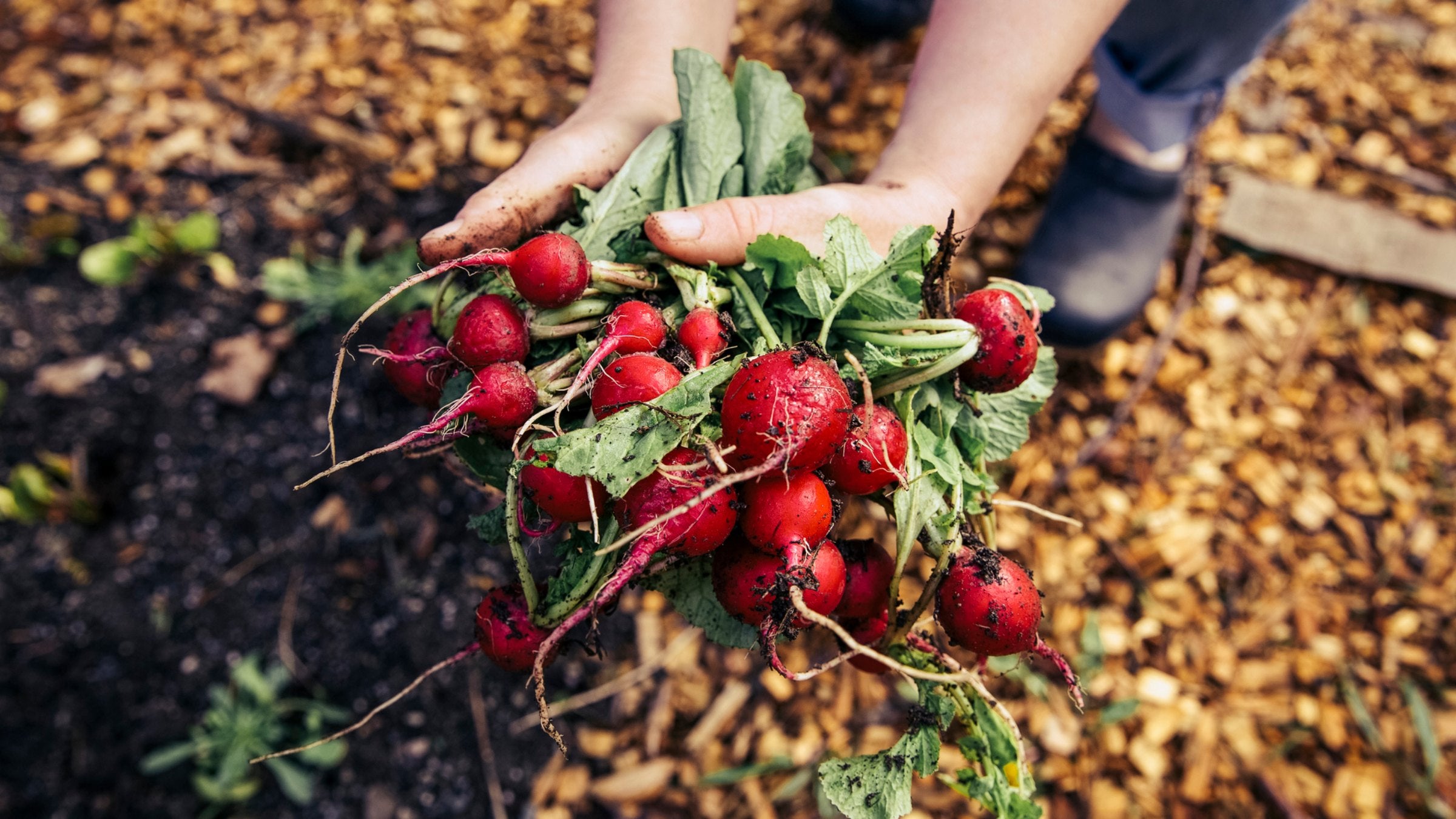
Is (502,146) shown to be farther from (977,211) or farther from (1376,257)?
(1376,257)

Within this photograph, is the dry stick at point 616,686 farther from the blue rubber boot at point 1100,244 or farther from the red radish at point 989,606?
the blue rubber boot at point 1100,244

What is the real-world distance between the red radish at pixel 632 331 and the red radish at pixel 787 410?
8.8 inches

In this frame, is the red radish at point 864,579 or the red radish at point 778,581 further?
the red radish at point 864,579

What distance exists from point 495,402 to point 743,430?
0.47m

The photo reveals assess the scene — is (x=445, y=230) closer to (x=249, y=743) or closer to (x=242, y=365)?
(x=242, y=365)

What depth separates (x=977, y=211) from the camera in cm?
208

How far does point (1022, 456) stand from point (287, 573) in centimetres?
241

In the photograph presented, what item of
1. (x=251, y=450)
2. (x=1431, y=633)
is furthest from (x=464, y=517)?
(x=1431, y=633)

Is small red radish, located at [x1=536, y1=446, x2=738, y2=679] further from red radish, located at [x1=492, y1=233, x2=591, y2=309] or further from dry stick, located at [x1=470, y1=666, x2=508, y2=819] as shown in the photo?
dry stick, located at [x1=470, y1=666, x2=508, y2=819]

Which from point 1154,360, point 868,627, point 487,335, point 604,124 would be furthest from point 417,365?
point 1154,360

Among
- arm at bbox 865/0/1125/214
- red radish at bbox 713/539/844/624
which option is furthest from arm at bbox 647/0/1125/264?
red radish at bbox 713/539/844/624

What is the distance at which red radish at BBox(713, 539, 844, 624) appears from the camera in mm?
1409

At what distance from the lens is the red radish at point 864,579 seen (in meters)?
1.64

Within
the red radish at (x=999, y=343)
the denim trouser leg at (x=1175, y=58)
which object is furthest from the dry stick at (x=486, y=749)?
the denim trouser leg at (x=1175, y=58)
